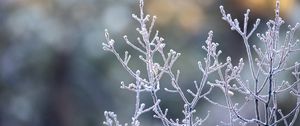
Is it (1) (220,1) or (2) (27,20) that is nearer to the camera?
(1) (220,1)

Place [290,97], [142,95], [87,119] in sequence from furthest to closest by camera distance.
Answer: [87,119], [142,95], [290,97]

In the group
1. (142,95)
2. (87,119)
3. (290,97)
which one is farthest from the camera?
(87,119)

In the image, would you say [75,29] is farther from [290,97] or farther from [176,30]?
[290,97]

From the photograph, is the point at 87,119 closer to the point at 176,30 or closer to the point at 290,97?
the point at 176,30

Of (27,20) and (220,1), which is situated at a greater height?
(27,20)

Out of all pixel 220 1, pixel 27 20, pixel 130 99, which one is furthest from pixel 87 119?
pixel 220 1

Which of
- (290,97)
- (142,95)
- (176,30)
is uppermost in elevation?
(176,30)
